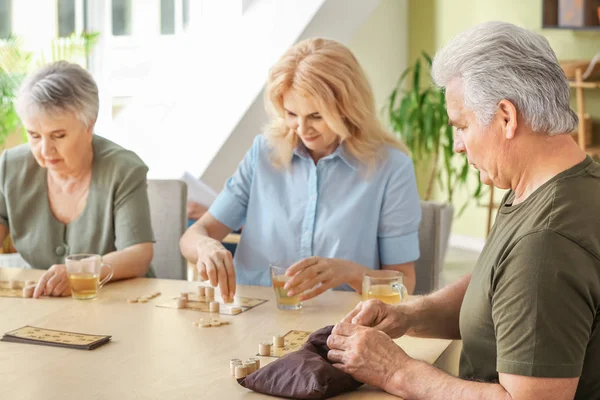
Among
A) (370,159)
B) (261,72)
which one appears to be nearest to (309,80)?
(370,159)

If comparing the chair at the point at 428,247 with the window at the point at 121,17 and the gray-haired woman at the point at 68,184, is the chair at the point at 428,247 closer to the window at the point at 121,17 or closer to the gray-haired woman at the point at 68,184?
the gray-haired woman at the point at 68,184

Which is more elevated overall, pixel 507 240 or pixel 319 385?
pixel 507 240

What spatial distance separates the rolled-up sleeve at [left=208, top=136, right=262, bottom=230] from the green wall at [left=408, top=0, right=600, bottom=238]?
407cm

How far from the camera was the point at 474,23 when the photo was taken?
264 inches

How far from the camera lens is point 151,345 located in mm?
1818

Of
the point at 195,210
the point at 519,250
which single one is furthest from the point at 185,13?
the point at 519,250

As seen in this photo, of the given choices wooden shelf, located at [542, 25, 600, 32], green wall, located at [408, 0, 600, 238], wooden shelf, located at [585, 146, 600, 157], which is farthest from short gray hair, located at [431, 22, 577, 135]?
green wall, located at [408, 0, 600, 238]

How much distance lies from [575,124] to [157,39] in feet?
17.6

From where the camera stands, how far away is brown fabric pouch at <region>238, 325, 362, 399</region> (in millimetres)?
1496

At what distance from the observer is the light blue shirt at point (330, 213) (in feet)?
8.59

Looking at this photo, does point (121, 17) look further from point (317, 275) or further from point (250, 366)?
point (250, 366)

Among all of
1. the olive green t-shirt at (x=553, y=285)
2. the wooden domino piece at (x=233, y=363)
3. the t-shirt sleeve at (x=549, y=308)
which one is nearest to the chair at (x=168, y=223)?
the wooden domino piece at (x=233, y=363)

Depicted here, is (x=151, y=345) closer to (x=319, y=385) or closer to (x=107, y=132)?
(x=319, y=385)

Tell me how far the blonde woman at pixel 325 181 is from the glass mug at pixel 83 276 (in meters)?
0.35
